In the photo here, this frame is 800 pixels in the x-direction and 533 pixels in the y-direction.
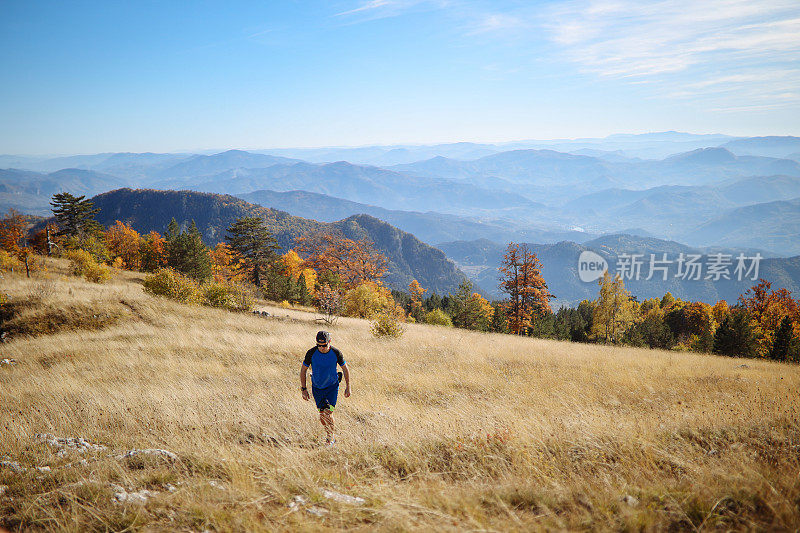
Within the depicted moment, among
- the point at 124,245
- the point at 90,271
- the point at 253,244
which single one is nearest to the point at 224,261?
the point at 253,244

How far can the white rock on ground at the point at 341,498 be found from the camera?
12.0 feet

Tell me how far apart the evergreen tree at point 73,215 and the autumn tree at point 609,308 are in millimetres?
68266

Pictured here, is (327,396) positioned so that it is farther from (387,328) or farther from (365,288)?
(365,288)

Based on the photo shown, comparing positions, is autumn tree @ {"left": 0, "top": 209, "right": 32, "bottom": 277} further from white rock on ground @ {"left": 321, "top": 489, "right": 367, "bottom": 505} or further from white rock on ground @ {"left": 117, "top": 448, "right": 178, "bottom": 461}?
white rock on ground @ {"left": 321, "top": 489, "right": 367, "bottom": 505}

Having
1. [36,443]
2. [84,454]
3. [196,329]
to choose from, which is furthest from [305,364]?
[196,329]

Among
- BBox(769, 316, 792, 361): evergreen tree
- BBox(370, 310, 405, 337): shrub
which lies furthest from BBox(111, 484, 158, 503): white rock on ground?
BBox(769, 316, 792, 361): evergreen tree

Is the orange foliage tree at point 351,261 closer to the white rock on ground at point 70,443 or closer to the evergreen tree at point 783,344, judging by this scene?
the evergreen tree at point 783,344

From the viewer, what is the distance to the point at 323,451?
5340 millimetres

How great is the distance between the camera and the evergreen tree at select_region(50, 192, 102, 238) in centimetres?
5222

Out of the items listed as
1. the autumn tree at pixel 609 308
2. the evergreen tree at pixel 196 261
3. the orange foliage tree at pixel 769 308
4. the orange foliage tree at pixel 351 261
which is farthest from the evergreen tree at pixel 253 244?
the orange foliage tree at pixel 769 308

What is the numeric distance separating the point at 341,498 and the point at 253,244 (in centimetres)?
4643

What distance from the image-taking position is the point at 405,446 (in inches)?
207

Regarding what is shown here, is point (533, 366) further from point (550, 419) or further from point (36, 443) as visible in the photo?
point (36, 443)

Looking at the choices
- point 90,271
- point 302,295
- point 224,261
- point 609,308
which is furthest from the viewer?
point 224,261
